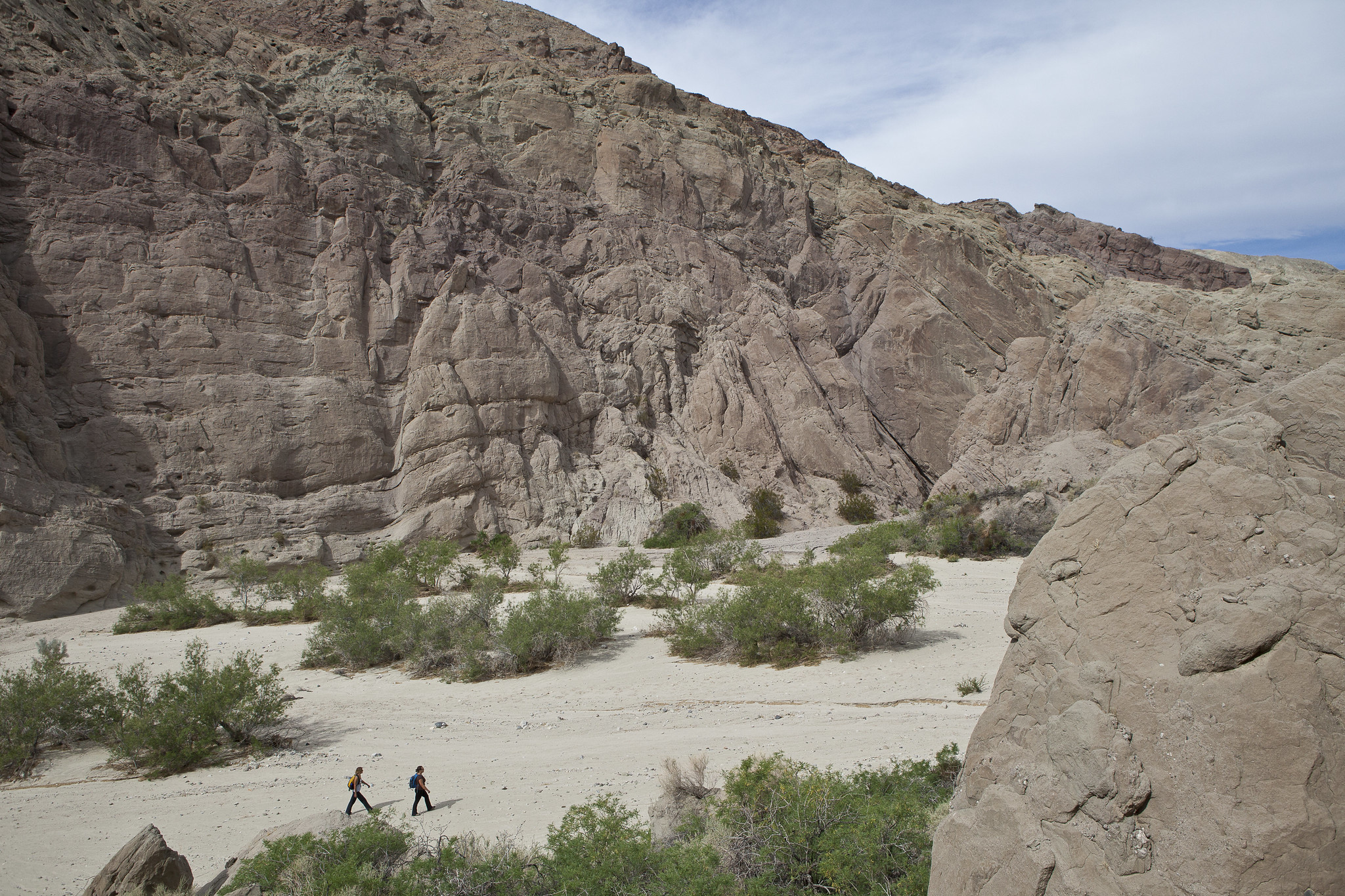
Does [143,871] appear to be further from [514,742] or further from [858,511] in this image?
[858,511]

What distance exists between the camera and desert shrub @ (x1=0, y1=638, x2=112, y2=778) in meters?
10.1

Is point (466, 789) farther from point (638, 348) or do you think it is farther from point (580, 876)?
point (638, 348)

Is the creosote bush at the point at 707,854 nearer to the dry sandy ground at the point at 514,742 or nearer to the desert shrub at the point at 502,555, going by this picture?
the dry sandy ground at the point at 514,742

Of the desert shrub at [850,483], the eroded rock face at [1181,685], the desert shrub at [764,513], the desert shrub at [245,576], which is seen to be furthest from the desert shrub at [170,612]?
the desert shrub at [850,483]

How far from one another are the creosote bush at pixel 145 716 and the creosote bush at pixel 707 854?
4999 mm

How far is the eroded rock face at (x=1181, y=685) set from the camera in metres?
2.99

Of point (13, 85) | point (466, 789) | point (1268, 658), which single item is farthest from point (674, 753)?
point (13, 85)

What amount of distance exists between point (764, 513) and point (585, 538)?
7175 millimetres

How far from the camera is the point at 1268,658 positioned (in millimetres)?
3184

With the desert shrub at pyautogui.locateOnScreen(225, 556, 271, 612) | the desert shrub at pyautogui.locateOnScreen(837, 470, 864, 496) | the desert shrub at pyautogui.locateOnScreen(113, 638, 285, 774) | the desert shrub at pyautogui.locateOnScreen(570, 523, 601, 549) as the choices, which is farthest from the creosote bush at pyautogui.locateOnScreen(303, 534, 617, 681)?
the desert shrub at pyautogui.locateOnScreen(837, 470, 864, 496)

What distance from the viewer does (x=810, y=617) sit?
12648mm

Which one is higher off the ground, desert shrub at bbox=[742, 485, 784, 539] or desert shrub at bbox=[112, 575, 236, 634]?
desert shrub at bbox=[742, 485, 784, 539]

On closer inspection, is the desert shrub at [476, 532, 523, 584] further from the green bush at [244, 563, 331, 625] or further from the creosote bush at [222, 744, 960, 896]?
the creosote bush at [222, 744, 960, 896]

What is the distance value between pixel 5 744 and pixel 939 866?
12.3m
